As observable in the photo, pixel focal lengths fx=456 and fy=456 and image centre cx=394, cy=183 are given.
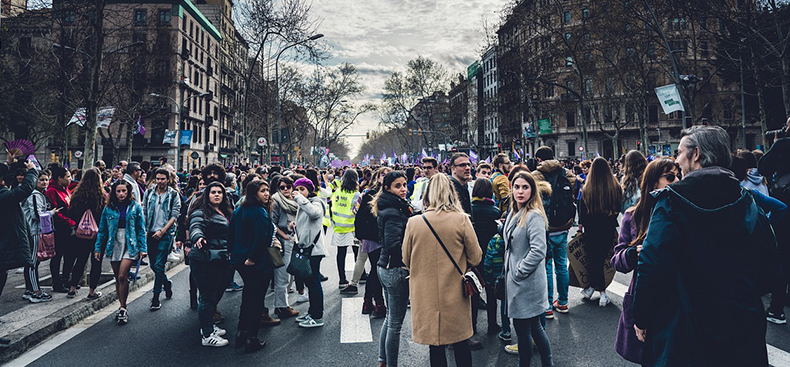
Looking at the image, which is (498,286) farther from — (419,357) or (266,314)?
(266,314)

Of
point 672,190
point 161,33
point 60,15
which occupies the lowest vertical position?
point 672,190

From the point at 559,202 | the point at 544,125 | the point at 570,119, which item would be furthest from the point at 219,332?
the point at 570,119

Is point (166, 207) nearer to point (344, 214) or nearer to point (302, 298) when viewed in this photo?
point (302, 298)

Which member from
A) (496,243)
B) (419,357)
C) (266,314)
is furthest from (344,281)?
(496,243)

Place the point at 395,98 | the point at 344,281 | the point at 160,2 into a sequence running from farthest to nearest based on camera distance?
the point at 395,98 → the point at 160,2 → the point at 344,281

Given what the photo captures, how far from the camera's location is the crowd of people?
2293 mm

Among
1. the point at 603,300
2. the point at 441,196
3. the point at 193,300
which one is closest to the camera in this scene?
the point at 441,196

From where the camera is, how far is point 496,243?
14.3 ft

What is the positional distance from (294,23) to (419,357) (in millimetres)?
20740

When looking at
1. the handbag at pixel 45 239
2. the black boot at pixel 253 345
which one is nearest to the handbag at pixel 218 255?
the black boot at pixel 253 345

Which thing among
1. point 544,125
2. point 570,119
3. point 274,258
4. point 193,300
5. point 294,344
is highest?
point 570,119

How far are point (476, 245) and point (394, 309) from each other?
930 millimetres

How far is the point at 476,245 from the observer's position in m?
3.48

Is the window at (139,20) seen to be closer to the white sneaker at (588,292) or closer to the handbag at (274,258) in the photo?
the handbag at (274,258)
